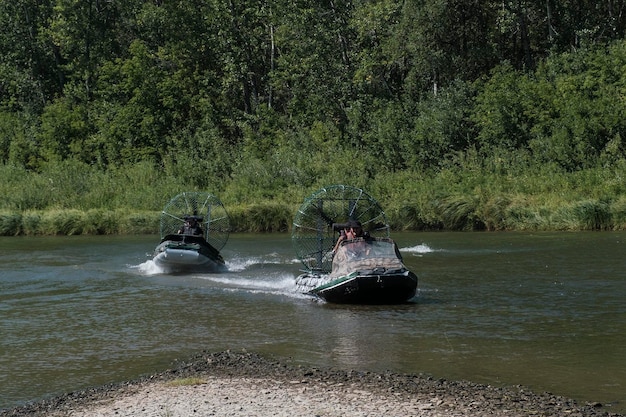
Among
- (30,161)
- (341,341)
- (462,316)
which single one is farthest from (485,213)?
(30,161)

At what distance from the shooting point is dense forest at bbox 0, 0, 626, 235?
43312mm

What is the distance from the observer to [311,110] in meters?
58.1

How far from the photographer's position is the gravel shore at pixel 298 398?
1123 centimetres

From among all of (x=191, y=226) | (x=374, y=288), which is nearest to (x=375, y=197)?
(x=191, y=226)

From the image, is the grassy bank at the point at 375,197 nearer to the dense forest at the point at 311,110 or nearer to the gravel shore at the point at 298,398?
the dense forest at the point at 311,110

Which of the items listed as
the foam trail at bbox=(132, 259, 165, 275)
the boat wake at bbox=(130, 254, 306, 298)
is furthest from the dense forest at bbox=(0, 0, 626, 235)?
the foam trail at bbox=(132, 259, 165, 275)

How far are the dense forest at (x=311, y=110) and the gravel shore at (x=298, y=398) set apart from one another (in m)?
26.0

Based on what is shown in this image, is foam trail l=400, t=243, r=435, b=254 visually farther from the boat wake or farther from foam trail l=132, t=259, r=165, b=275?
foam trail l=132, t=259, r=165, b=275

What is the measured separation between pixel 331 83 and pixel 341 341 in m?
41.8

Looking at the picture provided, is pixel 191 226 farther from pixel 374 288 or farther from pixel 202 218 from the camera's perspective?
pixel 374 288

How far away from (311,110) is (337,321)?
40.1 meters

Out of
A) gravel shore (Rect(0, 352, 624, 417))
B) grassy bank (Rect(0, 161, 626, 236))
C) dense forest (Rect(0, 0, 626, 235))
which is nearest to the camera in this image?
gravel shore (Rect(0, 352, 624, 417))

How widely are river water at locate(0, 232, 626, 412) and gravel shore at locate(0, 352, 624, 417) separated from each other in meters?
0.74

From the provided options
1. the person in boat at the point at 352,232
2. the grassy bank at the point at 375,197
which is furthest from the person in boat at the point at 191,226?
the grassy bank at the point at 375,197
